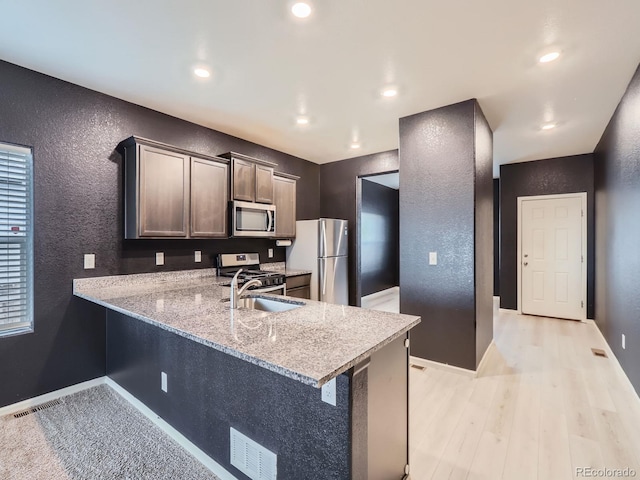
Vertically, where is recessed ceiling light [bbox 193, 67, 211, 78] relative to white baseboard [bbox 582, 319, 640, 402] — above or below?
above

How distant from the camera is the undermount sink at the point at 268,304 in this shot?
2.04 meters

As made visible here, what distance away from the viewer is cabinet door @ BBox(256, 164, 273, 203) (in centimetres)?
382

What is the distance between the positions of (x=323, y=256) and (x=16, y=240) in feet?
10.2

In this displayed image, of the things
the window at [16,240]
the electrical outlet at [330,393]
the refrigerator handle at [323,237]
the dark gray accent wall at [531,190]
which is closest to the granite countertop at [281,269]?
the refrigerator handle at [323,237]

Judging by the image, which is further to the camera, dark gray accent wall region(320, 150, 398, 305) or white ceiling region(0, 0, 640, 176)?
dark gray accent wall region(320, 150, 398, 305)

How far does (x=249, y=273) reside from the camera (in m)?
3.77

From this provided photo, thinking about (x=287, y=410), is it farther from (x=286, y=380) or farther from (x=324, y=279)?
(x=324, y=279)

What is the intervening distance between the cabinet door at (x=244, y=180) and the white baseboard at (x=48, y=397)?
2199 mm

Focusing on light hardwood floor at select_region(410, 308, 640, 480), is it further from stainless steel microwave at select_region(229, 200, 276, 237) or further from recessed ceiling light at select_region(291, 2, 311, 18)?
recessed ceiling light at select_region(291, 2, 311, 18)

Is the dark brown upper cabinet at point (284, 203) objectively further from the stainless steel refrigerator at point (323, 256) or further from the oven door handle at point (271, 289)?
the oven door handle at point (271, 289)

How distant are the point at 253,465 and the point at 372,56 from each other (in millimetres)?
2645

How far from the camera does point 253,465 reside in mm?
1509

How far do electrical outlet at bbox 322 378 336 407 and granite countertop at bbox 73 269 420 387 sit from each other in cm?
12

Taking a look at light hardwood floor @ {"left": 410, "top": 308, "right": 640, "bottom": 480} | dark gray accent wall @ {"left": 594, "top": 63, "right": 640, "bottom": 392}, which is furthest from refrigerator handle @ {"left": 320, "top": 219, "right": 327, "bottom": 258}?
dark gray accent wall @ {"left": 594, "top": 63, "right": 640, "bottom": 392}
